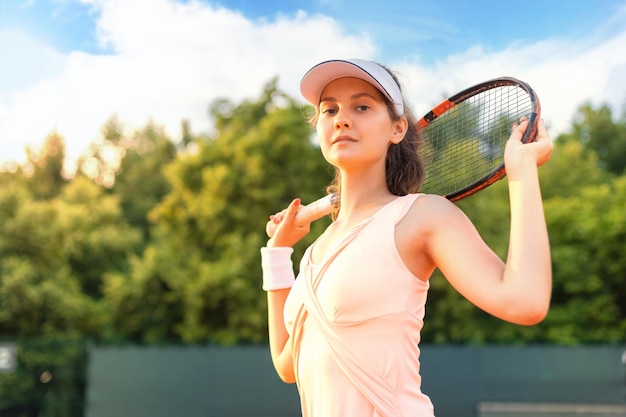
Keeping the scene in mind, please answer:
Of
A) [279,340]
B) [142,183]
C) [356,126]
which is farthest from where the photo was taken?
[142,183]

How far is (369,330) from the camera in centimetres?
136

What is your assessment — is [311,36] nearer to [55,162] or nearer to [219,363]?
[219,363]

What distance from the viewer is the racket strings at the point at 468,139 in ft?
5.97

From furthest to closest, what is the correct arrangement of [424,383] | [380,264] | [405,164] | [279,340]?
[424,383] < [279,340] < [405,164] < [380,264]

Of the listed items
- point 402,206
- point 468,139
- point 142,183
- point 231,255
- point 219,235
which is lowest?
point 402,206

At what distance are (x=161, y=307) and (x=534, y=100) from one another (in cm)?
1695

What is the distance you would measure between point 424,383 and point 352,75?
1154 centimetres

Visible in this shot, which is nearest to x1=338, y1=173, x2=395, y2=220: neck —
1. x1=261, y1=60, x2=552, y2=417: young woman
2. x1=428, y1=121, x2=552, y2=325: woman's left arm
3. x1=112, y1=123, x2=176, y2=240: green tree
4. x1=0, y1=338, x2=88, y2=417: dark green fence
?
x1=261, y1=60, x2=552, y2=417: young woman

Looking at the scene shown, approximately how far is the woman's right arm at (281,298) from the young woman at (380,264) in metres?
0.16

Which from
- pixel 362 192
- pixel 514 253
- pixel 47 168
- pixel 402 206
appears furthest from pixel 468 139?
pixel 47 168

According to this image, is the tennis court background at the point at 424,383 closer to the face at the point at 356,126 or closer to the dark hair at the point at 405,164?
the dark hair at the point at 405,164

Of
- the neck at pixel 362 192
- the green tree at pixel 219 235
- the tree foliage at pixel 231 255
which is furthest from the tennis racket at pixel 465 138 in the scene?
the green tree at pixel 219 235

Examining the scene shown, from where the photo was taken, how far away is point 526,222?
127cm

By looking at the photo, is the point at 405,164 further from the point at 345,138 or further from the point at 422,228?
the point at 422,228
